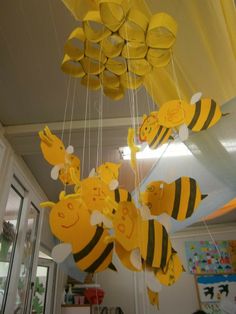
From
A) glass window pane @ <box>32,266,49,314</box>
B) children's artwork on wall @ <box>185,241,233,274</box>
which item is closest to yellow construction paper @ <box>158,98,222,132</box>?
glass window pane @ <box>32,266,49,314</box>

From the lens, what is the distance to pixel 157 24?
57 cm

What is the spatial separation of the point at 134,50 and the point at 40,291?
2.97m

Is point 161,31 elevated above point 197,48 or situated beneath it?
situated beneath

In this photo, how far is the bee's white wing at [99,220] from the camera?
1.71ft

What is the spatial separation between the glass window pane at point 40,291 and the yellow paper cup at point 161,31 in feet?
9.17

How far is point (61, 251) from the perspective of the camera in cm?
52

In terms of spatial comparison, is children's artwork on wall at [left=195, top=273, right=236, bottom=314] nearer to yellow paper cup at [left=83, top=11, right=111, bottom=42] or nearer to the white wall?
the white wall

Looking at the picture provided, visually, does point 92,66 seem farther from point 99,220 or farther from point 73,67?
point 99,220

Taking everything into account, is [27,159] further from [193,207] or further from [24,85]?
[193,207]

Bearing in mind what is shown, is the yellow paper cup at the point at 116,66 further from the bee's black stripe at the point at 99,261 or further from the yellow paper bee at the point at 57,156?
the bee's black stripe at the point at 99,261

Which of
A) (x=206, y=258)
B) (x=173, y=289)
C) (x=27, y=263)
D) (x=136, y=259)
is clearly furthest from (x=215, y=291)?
(x=136, y=259)

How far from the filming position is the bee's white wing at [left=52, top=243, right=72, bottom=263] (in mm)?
514

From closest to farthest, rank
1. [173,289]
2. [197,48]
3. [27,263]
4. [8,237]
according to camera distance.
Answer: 1. [197,48]
2. [8,237]
3. [27,263]
4. [173,289]

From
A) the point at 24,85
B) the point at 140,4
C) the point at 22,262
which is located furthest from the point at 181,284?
the point at 140,4
